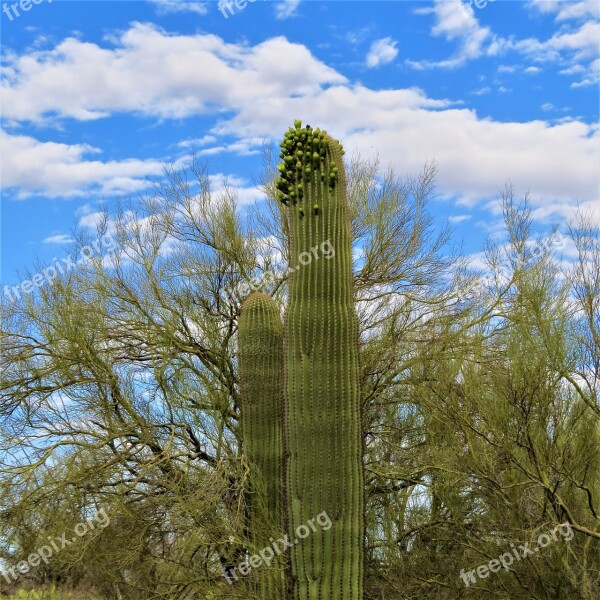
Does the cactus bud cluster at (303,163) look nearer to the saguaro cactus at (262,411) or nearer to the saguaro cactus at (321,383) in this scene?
the saguaro cactus at (321,383)

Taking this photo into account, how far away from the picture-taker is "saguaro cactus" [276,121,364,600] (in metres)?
6.92

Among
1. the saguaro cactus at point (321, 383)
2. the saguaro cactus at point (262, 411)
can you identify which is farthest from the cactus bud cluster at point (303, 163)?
the saguaro cactus at point (262, 411)

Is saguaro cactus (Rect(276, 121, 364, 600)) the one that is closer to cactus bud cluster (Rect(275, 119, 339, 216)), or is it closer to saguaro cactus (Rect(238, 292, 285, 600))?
cactus bud cluster (Rect(275, 119, 339, 216))

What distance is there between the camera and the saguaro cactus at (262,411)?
8.92 meters

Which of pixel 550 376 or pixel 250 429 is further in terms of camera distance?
pixel 250 429

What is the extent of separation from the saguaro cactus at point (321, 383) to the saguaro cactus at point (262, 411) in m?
1.61

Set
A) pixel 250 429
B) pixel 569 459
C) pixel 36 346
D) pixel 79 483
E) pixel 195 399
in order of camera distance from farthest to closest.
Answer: pixel 36 346
pixel 195 399
pixel 79 483
pixel 250 429
pixel 569 459

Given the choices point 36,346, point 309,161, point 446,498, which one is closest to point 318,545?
point 446,498

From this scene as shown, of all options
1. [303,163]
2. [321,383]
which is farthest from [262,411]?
[303,163]

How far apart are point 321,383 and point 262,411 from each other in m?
2.43

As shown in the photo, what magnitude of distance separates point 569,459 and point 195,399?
558cm

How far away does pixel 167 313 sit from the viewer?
482 inches

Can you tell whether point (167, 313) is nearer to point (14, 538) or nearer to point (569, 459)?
point (14, 538)

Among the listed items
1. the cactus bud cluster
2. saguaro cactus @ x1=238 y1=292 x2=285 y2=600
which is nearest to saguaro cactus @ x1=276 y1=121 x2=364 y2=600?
the cactus bud cluster
